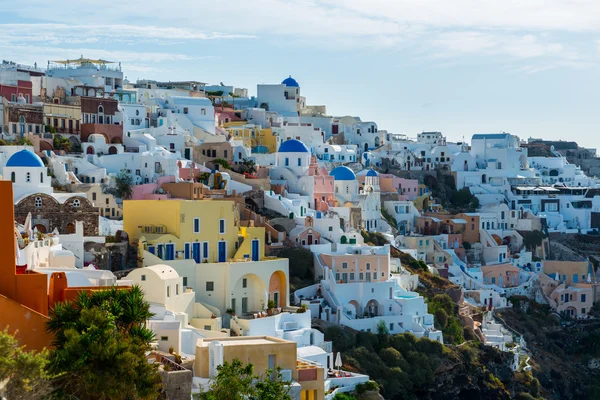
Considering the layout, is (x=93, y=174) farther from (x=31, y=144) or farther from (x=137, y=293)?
(x=137, y=293)

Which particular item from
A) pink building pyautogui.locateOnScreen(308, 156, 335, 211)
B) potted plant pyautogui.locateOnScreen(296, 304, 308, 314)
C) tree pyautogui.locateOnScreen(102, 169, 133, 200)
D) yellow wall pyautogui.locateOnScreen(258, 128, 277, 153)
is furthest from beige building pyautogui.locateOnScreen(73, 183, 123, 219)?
yellow wall pyautogui.locateOnScreen(258, 128, 277, 153)

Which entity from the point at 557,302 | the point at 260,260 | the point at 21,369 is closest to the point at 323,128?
the point at 557,302

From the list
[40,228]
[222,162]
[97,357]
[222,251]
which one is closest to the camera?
[97,357]

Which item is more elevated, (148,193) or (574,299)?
(148,193)

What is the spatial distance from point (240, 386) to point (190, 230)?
1693 cm

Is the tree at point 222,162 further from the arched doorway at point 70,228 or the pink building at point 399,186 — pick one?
the arched doorway at point 70,228

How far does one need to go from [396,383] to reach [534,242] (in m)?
27.7

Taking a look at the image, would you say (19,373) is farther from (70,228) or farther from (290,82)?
(290,82)

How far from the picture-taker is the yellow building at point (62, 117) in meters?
55.4

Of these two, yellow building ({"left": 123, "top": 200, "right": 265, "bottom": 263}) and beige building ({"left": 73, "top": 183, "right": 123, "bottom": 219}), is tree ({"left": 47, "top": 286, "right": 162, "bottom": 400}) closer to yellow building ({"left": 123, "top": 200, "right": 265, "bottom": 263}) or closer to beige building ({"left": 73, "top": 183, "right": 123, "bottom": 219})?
yellow building ({"left": 123, "top": 200, "right": 265, "bottom": 263})

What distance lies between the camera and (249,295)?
140ft

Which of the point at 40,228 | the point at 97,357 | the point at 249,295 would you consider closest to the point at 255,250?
the point at 249,295

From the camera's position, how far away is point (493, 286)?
61.2 metres

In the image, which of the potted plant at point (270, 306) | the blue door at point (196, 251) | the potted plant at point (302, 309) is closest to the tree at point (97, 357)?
the potted plant at point (270, 306)
